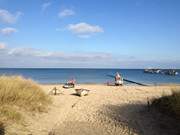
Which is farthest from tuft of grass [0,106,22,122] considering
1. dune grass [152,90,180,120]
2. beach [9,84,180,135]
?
dune grass [152,90,180,120]

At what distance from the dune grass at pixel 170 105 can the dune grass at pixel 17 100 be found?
15.6ft

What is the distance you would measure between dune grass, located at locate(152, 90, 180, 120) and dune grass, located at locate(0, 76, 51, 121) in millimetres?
4757

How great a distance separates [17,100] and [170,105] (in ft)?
18.7

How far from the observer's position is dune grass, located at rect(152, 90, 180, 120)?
34.7 feet

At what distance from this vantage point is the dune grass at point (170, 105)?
416 inches

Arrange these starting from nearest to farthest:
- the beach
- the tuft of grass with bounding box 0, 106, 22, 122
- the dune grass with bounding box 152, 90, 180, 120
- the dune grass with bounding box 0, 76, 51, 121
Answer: the tuft of grass with bounding box 0, 106, 22, 122
the dune grass with bounding box 0, 76, 51, 121
the beach
the dune grass with bounding box 152, 90, 180, 120

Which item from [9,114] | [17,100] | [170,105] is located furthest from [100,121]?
[9,114]

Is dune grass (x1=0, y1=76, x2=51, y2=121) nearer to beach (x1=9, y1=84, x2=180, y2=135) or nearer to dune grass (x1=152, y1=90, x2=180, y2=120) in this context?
beach (x1=9, y1=84, x2=180, y2=135)

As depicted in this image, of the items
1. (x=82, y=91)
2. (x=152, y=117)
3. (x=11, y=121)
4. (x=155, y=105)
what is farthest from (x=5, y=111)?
(x=82, y=91)

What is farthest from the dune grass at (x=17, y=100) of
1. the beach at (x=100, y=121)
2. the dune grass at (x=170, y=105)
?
the dune grass at (x=170, y=105)

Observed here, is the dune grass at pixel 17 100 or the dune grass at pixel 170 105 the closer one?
the dune grass at pixel 17 100

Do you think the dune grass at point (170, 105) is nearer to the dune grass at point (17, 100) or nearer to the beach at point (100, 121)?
the beach at point (100, 121)

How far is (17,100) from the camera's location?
11.1 meters

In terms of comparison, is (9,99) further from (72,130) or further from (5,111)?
(72,130)
